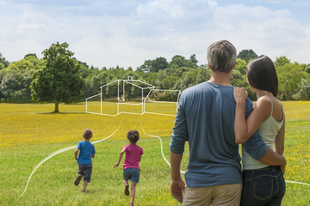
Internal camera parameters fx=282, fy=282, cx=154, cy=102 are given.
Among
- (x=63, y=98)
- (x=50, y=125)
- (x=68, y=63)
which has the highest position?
(x=68, y=63)

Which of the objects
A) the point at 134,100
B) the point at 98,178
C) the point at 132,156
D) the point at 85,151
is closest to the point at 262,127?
the point at 132,156

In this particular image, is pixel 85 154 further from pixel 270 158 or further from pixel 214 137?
pixel 270 158

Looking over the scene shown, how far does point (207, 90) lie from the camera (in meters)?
2.05

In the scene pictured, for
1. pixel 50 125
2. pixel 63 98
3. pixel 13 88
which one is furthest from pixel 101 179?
pixel 13 88

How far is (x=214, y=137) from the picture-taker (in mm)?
2035

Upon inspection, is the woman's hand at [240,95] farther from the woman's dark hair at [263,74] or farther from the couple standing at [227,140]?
the woman's dark hair at [263,74]

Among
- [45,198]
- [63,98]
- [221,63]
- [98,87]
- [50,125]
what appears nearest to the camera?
[221,63]

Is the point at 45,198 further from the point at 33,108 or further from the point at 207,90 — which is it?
the point at 33,108

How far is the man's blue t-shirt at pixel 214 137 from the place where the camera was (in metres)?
2.01

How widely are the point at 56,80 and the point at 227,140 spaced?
125 feet

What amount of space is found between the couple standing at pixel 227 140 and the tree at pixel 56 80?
36743 mm

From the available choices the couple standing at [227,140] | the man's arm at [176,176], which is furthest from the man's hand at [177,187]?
the couple standing at [227,140]

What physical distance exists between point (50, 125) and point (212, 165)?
2885cm

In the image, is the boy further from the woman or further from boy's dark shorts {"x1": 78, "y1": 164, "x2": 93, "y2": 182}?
the woman
